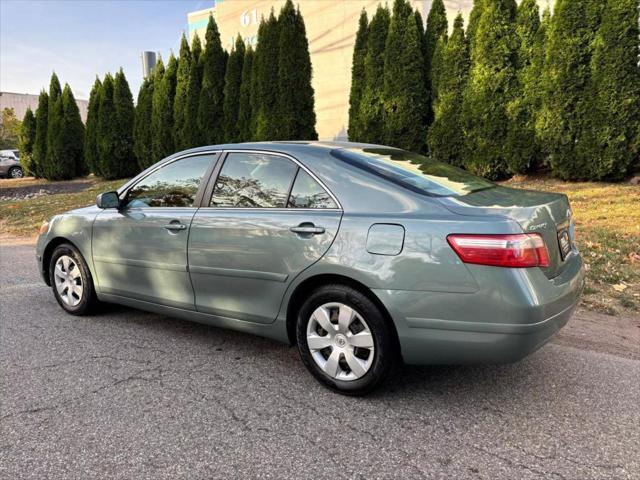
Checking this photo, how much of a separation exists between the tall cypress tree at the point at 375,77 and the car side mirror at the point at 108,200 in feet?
28.1

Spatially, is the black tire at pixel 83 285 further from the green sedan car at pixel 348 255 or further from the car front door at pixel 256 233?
the car front door at pixel 256 233

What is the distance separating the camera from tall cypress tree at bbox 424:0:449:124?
11469mm

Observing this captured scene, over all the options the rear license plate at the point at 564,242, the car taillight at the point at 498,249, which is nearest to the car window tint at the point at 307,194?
the car taillight at the point at 498,249

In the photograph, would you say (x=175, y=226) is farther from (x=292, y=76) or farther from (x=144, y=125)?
(x=144, y=125)

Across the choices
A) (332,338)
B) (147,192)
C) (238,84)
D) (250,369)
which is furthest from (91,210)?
(238,84)

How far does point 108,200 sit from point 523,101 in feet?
27.3

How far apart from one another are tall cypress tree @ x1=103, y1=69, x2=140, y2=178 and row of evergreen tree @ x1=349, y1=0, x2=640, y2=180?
393 inches

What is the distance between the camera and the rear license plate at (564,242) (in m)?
2.96

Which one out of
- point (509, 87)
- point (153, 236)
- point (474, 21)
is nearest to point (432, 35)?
point (474, 21)

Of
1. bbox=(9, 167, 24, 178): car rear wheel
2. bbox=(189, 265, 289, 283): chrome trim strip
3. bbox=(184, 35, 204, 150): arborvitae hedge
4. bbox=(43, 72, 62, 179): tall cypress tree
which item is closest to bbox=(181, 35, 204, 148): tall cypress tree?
bbox=(184, 35, 204, 150): arborvitae hedge

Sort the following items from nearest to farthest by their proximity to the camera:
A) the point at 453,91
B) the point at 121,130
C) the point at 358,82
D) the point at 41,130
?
1. the point at 453,91
2. the point at 358,82
3. the point at 121,130
4. the point at 41,130

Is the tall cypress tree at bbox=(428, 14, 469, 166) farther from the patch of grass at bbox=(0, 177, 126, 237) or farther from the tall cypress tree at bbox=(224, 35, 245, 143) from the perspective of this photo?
the patch of grass at bbox=(0, 177, 126, 237)

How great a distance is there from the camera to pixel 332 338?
304cm

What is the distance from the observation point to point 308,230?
10.0 feet
